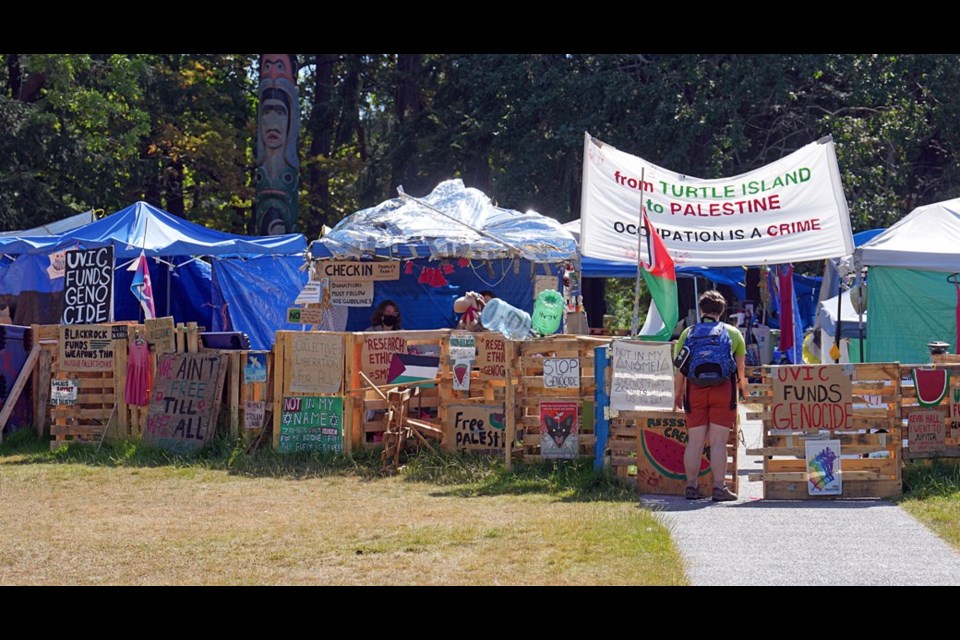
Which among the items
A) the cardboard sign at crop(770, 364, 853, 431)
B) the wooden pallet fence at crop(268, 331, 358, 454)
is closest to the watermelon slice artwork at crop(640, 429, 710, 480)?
the cardboard sign at crop(770, 364, 853, 431)

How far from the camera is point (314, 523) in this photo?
8.94 m

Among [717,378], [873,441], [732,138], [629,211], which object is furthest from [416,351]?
[732,138]

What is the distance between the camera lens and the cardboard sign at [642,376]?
10.1m

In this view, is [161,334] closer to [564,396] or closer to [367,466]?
[367,466]

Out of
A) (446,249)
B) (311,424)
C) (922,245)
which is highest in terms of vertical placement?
(446,249)

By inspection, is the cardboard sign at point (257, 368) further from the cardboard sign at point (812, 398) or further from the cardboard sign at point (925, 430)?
the cardboard sign at point (925, 430)

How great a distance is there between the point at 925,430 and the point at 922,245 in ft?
12.8

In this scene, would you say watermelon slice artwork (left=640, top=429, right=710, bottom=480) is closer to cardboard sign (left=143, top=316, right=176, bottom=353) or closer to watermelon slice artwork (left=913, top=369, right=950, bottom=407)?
watermelon slice artwork (left=913, top=369, right=950, bottom=407)

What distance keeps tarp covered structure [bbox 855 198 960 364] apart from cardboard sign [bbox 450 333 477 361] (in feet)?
15.5

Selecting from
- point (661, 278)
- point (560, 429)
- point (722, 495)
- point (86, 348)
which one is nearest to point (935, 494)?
point (722, 495)

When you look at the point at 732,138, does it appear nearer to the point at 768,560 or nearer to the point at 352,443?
the point at 352,443

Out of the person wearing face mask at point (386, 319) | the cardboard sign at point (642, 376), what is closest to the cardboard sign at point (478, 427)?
the cardboard sign at point (642, 376)

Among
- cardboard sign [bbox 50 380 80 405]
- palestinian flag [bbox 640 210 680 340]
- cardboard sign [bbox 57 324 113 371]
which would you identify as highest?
palestinian flag [bbox 640 210 680 340]

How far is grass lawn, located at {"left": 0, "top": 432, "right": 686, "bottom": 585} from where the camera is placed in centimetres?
727
